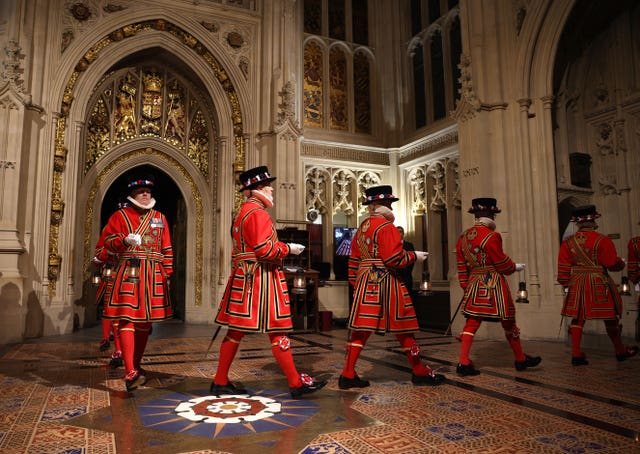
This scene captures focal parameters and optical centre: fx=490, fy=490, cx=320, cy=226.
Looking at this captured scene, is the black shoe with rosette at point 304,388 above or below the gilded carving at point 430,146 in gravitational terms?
below

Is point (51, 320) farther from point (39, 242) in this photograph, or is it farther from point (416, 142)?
point (416, 142)

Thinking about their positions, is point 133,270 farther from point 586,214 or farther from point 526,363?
point 586,214

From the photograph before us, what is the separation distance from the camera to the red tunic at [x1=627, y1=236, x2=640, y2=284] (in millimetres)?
6422

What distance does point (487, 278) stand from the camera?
15.4 ft

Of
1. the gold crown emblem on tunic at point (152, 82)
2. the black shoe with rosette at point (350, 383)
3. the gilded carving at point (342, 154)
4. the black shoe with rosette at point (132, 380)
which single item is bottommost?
the black shoe with rosette at point (350, 383)

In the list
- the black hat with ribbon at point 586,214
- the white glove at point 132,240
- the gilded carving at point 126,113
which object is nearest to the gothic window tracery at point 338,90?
the gilded carving at point 126,113

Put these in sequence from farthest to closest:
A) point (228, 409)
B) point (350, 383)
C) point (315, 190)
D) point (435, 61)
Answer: point (435, 61)
point (315, 190)
point (350, 383)
point (228, 409)

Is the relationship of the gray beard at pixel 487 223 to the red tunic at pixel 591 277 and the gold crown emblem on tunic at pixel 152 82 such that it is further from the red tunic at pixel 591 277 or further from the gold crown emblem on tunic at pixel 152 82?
the gold crown emblem on tunic at pixel 152 82

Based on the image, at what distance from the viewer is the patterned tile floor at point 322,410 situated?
2.60 metres

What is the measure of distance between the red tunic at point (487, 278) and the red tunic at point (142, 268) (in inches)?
110

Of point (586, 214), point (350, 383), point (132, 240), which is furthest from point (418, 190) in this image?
point (132, 240)

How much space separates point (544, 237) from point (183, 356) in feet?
18.0

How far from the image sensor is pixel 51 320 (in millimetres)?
8023

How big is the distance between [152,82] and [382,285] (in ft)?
27.2
